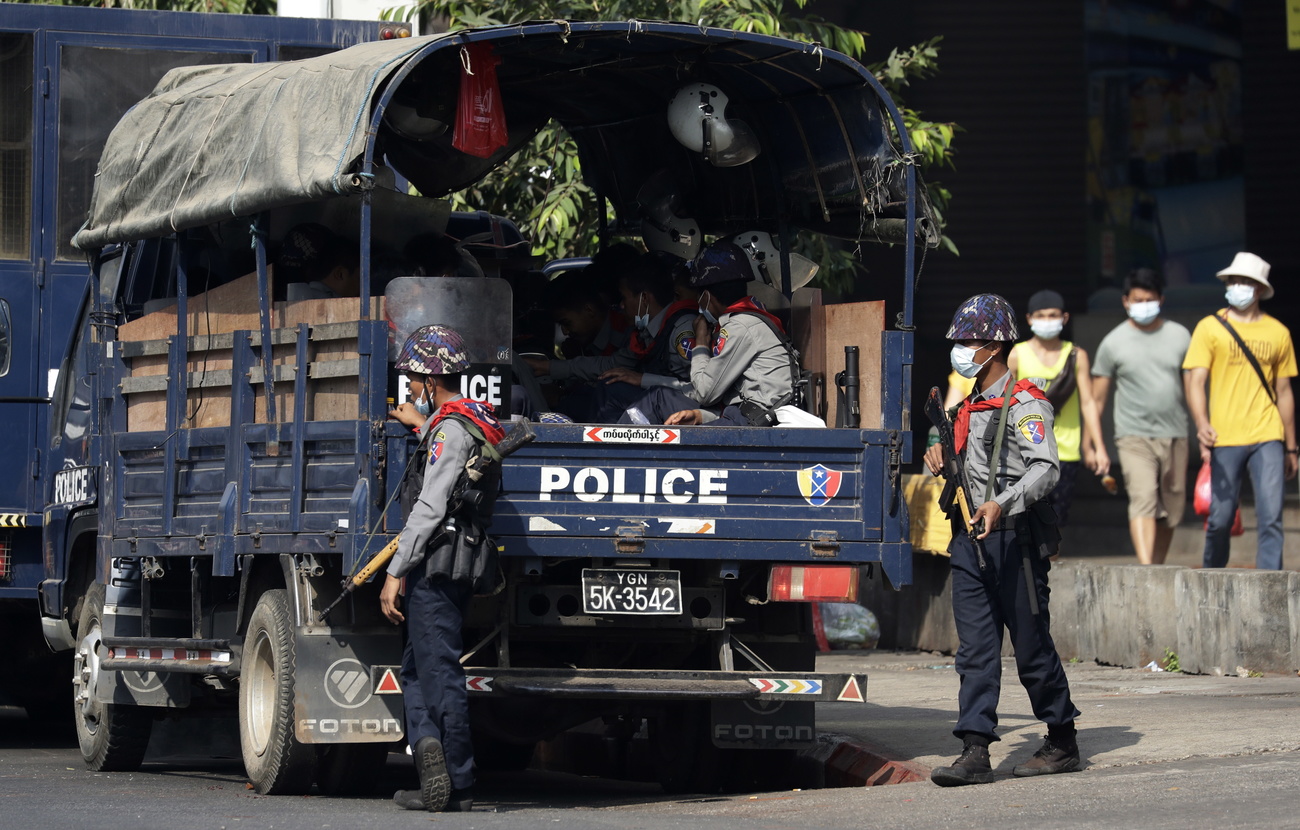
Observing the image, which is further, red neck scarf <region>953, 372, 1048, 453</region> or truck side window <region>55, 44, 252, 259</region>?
truck side window <region>55, 44, 252, 259</region>

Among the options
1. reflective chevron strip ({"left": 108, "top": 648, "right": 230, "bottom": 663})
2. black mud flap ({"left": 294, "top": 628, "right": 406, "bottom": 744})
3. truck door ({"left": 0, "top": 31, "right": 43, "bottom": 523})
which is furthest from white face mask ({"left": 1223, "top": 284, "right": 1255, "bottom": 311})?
truck door ({"left": 0, "top": 31, "right": 43, "bottom": 523})

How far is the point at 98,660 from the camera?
10328mm

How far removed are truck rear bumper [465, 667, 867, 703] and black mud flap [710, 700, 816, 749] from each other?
279mm

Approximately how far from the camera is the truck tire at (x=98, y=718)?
403 inches

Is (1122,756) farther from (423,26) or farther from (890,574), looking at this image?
(423,26)

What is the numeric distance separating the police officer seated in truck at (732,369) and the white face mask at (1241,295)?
4.23 m

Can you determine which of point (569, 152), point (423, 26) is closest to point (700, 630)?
point (569, 152)

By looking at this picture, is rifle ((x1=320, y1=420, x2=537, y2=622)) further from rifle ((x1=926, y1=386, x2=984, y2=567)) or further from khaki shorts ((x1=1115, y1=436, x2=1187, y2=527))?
khaki shorts ((x1=1115, y1=436, x2=1187, y2=527))

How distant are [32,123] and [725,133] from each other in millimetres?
4326

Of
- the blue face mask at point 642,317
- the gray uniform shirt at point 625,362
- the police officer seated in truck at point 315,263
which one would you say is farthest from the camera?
the blue face mask at point 642,317

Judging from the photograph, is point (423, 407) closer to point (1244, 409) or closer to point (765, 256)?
point (765, 256)

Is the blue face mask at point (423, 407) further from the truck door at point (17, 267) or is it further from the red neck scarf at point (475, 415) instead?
the truck door at point (17, 267)

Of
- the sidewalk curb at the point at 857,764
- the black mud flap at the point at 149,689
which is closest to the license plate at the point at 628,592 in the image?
the sidewalk curb at the point at 857,764

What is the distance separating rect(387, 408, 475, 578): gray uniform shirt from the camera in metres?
7.91
